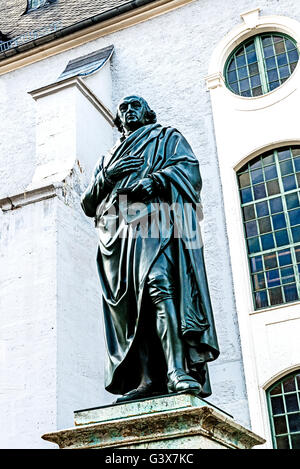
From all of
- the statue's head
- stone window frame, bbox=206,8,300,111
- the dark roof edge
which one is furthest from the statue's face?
the dark roof edge

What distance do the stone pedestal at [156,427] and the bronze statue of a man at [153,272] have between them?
21 centimetres

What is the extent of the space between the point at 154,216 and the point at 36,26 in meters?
14.3

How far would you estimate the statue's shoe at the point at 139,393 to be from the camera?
405 cm

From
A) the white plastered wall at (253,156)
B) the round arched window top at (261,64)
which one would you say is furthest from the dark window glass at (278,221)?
the round arched window top at (261,64)

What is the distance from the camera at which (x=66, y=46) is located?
15.4m

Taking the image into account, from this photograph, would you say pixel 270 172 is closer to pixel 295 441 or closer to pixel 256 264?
pixel 256 264

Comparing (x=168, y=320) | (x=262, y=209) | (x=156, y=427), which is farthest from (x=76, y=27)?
(x=156, y=427)

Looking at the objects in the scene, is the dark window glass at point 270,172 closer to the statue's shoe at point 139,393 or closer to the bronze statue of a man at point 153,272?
the bronze statue of a man at point 153,272

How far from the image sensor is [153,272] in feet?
13.9

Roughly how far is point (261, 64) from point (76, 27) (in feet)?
15.4

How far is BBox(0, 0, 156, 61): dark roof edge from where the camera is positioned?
572 inches

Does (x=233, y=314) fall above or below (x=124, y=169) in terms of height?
above
